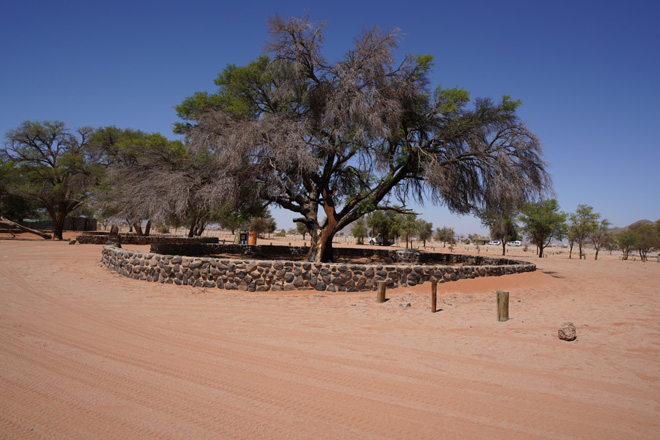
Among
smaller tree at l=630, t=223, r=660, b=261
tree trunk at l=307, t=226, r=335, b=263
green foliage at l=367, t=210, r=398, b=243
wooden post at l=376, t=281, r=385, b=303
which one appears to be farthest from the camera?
green foliage at l=367, t=210, r=398, b=243

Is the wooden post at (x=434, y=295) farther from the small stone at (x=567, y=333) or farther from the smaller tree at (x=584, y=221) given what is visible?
the smaller tree at (x=584, y=221)

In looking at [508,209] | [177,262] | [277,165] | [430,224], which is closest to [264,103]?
[277,165]

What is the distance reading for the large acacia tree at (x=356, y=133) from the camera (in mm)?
14156

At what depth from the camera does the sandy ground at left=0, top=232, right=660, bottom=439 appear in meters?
3.45

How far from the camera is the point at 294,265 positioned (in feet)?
36.5

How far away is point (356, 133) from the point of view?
1415cm

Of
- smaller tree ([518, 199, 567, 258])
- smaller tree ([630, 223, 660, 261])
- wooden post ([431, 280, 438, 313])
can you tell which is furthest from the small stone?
smaller tree ([630, 223, 660, 261])

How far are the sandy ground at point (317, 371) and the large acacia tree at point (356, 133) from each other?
22.7ft

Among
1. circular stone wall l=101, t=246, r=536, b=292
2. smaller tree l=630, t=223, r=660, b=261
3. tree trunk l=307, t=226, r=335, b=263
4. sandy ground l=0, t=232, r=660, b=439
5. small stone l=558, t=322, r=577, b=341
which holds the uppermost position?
smaller tree l=630, t=223, r=660, b=261

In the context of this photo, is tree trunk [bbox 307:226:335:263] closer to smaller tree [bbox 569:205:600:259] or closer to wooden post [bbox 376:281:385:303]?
wooden post [bbox 376:281:385:303]

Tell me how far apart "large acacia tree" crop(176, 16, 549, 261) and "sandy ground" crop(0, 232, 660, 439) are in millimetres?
6922

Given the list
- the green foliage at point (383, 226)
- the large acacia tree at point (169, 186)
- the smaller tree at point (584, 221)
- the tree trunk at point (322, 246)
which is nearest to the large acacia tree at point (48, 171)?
the large acacia tree at point (169, 186)

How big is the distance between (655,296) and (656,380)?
347 inches

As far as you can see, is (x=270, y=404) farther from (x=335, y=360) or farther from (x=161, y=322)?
(x=161, y=322)
